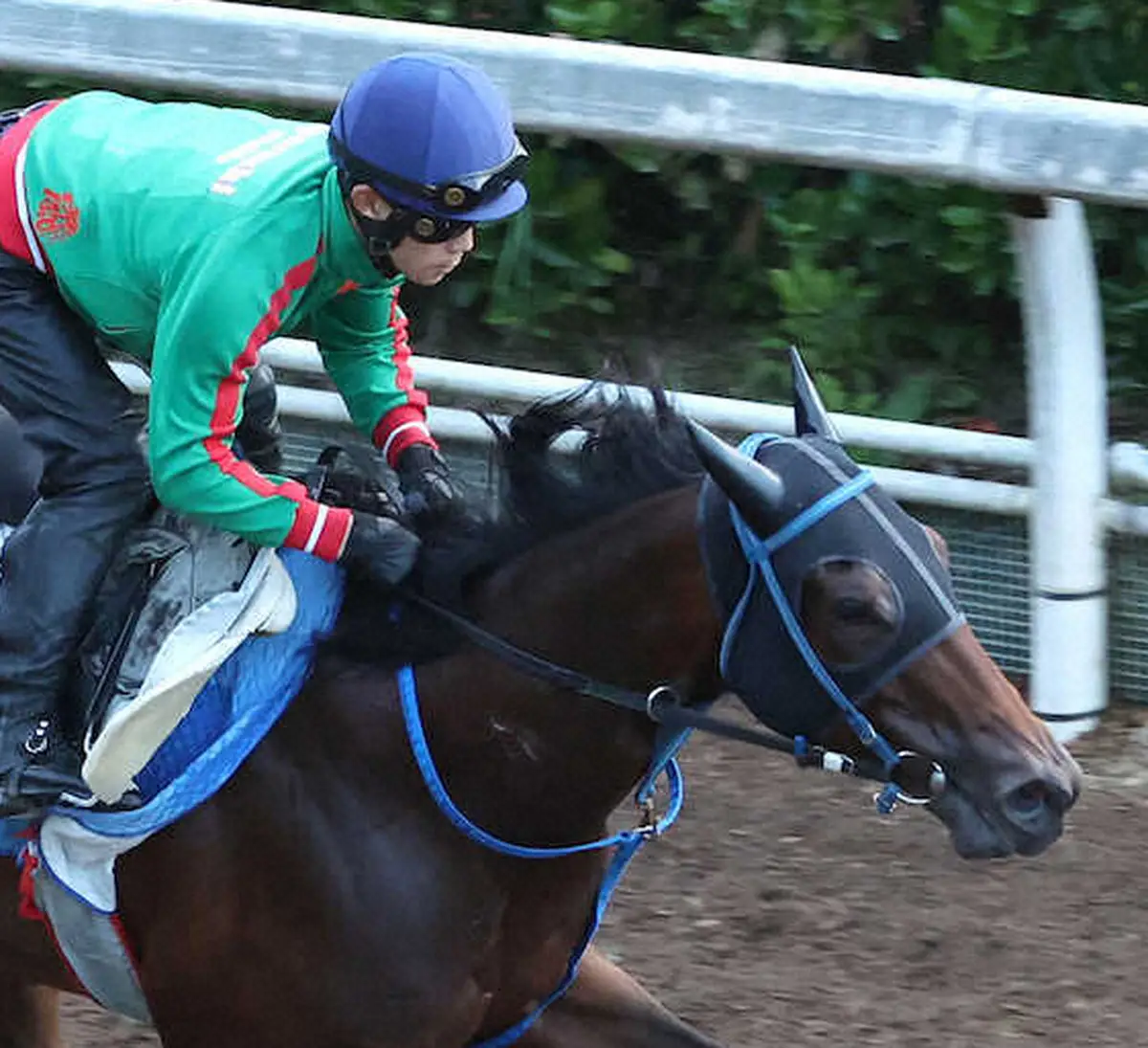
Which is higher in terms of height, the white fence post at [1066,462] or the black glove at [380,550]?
the black glove at [380,550]

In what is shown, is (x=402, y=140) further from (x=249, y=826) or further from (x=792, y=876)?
(x=792, y=876)

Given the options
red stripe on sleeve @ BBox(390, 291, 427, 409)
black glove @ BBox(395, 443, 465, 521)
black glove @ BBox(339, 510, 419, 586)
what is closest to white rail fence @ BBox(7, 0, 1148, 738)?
red stripe on sleeve @ BBox(390, 291, 427, 409)

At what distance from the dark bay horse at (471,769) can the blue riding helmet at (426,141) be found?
0.39m

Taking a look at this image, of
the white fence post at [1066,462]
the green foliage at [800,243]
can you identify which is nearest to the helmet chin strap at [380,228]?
the white fence post at [1066,462]

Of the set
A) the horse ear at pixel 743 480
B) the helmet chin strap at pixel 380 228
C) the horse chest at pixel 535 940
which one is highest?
the helmet chin strap at pixel 380 228

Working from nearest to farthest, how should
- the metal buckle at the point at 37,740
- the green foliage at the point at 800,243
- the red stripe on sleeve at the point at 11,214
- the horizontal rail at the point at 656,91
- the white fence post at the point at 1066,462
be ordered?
the metal buckle at the point at 37,740, the red stripe on sleeve at the point at 11,214, the horizontal rail at the point at 656,91, the white fence post at the point at 1066,462, the green foliage at the point at 800,243

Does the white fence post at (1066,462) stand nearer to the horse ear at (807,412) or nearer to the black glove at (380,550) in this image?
the horse ear at (807,412)

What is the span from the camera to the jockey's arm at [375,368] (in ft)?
13.7

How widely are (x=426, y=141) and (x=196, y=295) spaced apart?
1.32ft

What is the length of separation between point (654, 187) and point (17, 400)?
312cm

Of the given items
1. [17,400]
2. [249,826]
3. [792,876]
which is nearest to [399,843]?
[249,826]

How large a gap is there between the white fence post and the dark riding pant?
6.94 ft

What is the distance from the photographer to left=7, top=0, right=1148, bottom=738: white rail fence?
5.06 m

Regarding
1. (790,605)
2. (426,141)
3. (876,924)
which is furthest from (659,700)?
(876,924)
